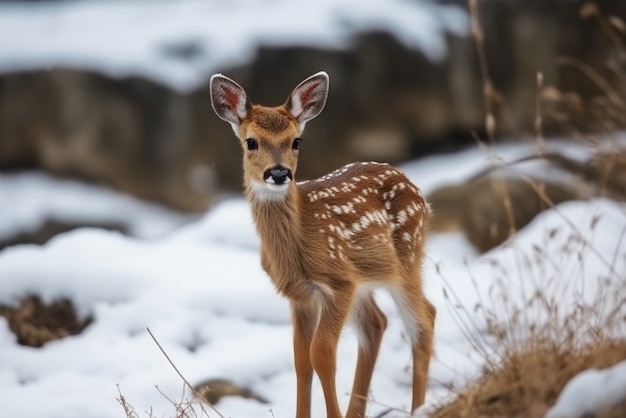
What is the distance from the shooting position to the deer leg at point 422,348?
5043 mm

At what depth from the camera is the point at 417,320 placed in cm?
520

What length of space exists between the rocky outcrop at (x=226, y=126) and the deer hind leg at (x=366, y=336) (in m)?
4.65

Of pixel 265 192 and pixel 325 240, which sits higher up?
pixel 265 192

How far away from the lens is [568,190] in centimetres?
845

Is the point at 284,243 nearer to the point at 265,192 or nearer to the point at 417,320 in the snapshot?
the point at 265,192

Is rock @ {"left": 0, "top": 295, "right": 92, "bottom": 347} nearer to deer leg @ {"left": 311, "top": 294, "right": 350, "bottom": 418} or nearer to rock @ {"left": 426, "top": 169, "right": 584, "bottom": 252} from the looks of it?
deer leg @ {"left": 311, "top": 294, "right": 350, "bottom": 418}

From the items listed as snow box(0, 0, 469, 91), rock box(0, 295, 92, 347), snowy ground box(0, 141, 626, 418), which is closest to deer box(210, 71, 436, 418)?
snowy ground box(0, 141, 626, 418)

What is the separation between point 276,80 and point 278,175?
5657 millimetres

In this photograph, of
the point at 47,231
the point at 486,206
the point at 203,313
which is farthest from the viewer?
the point at 47,231

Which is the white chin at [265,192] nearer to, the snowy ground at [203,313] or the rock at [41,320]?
the snowy ground at [203,313]

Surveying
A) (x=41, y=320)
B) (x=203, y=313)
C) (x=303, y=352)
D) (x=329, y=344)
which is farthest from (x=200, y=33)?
(x=329, y=344)

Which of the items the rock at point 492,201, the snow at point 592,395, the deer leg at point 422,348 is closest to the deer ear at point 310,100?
the deer leg at point 422,348

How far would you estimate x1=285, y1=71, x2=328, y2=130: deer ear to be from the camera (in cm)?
490

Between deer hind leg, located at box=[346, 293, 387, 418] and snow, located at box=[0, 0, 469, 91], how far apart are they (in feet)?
16.8
